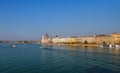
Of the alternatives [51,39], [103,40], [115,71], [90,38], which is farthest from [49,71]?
[51,39]

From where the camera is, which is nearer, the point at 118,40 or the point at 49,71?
the point at 49,71

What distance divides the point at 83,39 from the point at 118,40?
33.1 m

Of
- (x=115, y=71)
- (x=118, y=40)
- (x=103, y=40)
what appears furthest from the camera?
(x=103, y=40)

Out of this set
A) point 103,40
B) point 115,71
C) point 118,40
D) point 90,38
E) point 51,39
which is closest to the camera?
point 115,71

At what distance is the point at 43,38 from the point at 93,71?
17826cm

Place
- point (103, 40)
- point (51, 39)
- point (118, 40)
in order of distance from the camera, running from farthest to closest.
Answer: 1. point (51, 39)
2. point (103, 40)
3. point (118, 40)

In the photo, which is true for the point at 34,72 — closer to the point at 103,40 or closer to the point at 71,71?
the point at 71,71

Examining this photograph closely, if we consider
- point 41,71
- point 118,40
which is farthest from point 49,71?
point 118,40

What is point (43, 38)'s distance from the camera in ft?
653

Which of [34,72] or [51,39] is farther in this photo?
[51,39]

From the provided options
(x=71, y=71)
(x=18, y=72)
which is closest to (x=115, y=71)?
(x=71, y=71)

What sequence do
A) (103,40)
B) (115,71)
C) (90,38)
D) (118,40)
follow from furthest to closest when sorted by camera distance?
1. (90,38)
2. (103,40)
3. (118,40)
4. (115,71)

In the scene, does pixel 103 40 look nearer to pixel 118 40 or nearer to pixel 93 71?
pixel 118 40

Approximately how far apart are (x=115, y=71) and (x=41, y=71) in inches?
310
